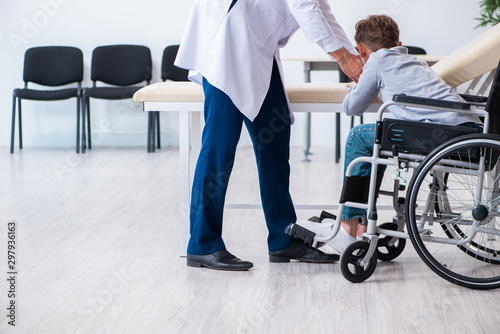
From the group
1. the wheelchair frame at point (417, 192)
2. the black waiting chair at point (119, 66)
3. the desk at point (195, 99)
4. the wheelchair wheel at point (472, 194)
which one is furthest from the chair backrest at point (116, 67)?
the wheelchair wheel at point (472, 194)

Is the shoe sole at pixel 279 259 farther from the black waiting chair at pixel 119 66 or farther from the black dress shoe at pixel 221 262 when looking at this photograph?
the black waiting chair at pixel 119 66

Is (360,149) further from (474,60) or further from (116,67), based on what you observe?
(116,67)

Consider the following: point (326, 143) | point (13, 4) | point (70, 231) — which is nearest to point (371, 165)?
point (70, 231)

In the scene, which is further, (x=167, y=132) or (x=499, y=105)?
(x=167, y=132)

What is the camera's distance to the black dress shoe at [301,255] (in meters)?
2.09

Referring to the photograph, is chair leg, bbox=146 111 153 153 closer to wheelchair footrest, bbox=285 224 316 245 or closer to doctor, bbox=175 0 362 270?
doctor, bbox=175 0 362 270

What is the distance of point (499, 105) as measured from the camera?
5.68 feet

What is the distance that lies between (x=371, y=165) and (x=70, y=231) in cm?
131

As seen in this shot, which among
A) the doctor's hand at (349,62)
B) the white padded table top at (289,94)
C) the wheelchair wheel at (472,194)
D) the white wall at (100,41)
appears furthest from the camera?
the white wall at (100,41)

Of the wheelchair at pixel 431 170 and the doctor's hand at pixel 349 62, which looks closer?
the wheelchair at pixel 431 170

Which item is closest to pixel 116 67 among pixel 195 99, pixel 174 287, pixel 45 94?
pixel 45 94

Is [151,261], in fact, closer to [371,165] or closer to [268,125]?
[268,125]
